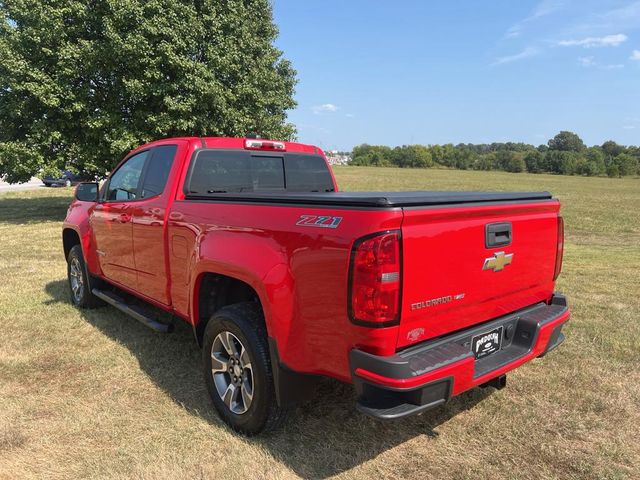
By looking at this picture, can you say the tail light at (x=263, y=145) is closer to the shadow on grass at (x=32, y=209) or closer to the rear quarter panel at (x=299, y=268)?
the rear quarter panel at (x=299, y=268)

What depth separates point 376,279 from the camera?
2182 millimetres

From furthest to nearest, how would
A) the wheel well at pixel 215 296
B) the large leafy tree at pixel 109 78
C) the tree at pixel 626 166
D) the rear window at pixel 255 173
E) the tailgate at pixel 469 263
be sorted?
the tree at pixel 626 166 < the large leafy tree at pixel 109 78 < the rear window at pixel 255 173 < the wheel well at pixel 215 296 < the tailgate at pixel 469 263

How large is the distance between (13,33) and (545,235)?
14632 millimetres

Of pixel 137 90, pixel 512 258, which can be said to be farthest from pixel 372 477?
pixel 137 90

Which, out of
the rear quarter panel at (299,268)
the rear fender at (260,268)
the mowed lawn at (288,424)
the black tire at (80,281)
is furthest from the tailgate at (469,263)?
the black tire at (80,281)

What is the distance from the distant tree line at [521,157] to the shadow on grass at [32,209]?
10728cm

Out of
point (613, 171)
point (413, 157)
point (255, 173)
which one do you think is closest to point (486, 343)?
point (255, 173)

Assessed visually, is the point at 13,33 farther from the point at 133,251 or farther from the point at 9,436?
the point at 9,436

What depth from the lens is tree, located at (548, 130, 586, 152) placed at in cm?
14774

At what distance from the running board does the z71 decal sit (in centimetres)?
196

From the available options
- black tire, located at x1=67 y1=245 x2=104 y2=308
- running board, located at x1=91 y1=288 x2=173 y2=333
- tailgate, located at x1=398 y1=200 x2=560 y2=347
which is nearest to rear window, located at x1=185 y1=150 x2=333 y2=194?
running board, located at x1=91 y1=288 x2=173 y2=333

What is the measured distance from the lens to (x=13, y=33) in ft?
41.3

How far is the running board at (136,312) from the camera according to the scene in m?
3.87

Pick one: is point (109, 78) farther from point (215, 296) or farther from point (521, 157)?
point (521, 157)
